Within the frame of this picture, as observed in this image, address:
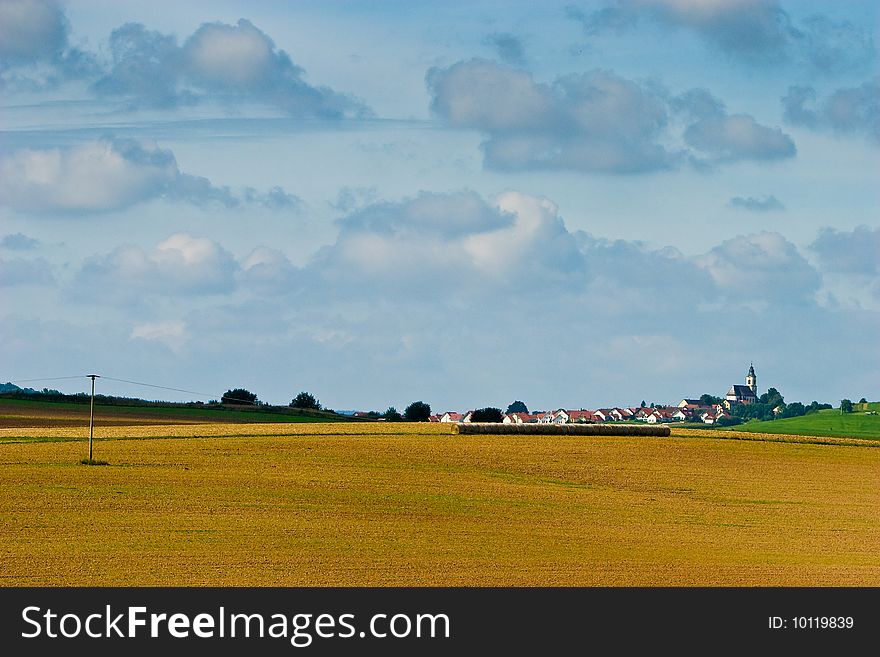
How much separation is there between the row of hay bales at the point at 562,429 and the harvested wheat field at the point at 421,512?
3401 millimetres

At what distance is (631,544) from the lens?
40.9m

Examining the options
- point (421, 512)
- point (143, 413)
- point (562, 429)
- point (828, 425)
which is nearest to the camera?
point (421, 512)

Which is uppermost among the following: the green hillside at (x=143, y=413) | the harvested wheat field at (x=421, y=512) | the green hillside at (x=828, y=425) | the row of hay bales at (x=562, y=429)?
the green hillside at (x=828, y=425)

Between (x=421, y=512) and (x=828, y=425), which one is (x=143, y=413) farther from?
(x=828, y=425)

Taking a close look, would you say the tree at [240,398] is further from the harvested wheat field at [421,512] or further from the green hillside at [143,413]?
the harvested wheat field at [421,512]

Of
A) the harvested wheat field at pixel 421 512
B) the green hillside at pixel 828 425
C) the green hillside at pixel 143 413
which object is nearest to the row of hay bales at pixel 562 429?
the harvested wheat field at pixel 421 512

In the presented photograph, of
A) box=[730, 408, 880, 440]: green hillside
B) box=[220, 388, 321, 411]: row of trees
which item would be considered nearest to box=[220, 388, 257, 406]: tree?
box=[220, 388, 321, 411]: row of trees

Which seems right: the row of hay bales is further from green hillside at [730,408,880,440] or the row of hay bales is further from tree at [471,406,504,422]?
green hillside at [730,408,880,440]

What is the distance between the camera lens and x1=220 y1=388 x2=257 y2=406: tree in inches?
4454

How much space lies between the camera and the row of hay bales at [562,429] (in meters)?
77.9

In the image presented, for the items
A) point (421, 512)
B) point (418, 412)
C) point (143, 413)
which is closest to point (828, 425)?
point (418, 412)

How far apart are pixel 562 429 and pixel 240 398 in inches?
1750

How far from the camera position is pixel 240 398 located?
117250mm
